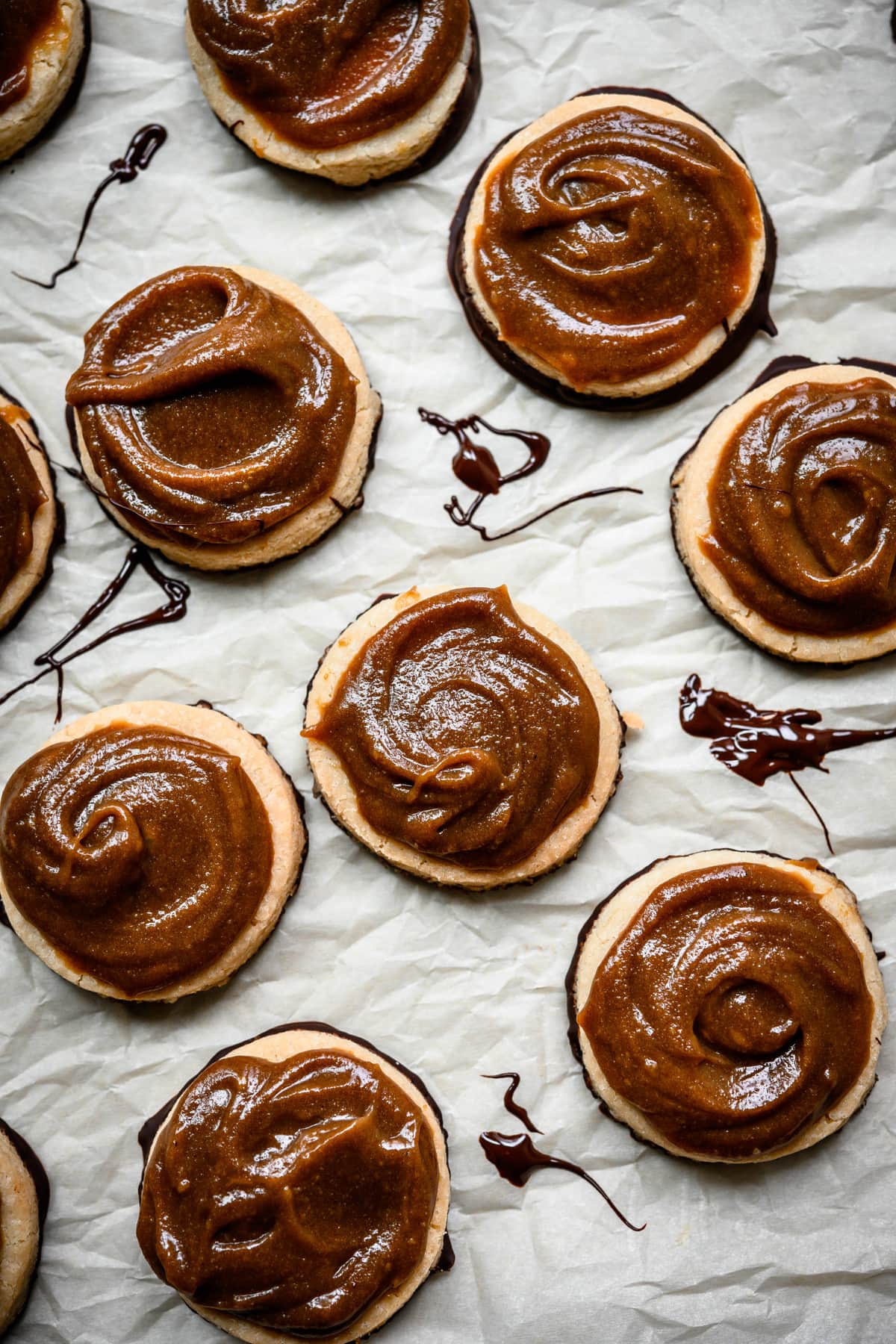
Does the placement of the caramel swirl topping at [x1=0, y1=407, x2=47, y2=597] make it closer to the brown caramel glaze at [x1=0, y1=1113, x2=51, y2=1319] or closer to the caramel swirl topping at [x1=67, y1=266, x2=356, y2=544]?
the caramel swirl topping at [x1=67, y1=266, x2=356, y2=544]

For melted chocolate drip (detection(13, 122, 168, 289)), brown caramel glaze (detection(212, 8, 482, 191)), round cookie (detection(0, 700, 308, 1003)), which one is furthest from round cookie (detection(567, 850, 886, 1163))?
melted chocolate drip (detection(13, 122, 168, 289))

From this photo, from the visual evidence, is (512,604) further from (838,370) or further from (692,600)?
(838,370)

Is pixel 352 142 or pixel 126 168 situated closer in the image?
pixel 352 142

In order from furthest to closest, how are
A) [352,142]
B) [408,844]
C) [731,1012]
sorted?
[352,142] < [408,844] < [731,1012]

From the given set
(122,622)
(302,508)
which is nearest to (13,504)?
(122,622)

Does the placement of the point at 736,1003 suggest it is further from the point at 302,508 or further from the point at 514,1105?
the point at 302,508

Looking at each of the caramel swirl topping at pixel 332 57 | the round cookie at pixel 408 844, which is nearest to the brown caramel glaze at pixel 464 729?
the round cookie at pixel 408 844

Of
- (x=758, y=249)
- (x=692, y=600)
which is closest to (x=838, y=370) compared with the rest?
(x=758, y=249)
